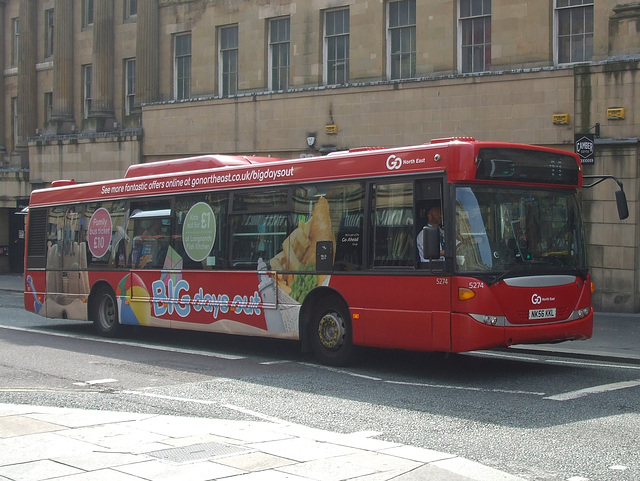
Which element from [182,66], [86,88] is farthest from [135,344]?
[86,88]

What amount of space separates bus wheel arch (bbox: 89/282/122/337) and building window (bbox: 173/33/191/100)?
14.4 meters

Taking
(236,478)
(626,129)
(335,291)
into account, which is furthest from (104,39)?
(236,478)

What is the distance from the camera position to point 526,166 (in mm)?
11891

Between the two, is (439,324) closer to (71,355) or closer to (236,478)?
(236,478)

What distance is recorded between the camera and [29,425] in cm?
871

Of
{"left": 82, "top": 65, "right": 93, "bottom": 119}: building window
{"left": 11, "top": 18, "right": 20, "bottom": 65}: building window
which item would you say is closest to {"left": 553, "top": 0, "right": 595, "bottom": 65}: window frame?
{"left": 82, "top": 65, "right": 93, "bottom": 119}: building window

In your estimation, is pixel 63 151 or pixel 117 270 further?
pixel 63 151

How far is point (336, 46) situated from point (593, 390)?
17.7 meters

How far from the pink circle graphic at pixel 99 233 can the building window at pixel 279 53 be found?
1133cm

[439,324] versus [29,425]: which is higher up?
[439,324]

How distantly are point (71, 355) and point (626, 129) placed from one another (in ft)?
41.4

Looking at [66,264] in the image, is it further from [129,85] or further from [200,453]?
[129,85]

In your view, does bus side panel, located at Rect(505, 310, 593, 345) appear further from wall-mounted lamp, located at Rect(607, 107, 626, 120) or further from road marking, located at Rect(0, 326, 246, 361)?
wall-mounted lamp, located at Rect(607, 107, 626, 120)

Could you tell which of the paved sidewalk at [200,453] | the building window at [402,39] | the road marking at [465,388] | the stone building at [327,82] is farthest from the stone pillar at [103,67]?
the paved sidewalk at [200,453]
